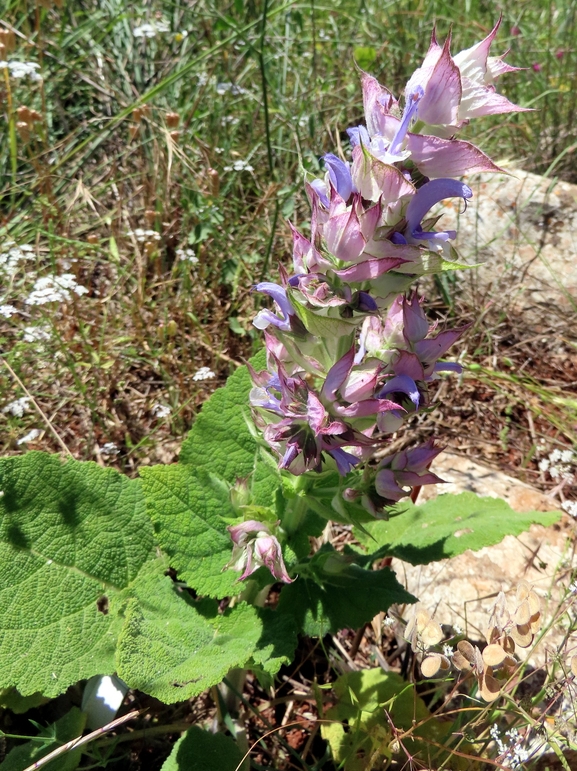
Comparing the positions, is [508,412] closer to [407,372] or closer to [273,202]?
[273,202]

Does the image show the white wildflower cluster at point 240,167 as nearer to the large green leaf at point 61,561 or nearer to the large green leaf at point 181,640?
the large green leaf at point 61,561

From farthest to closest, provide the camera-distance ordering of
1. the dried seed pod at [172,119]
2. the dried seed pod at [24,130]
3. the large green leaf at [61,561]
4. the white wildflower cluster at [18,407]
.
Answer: the dried seed pod at [172,119], the dried seed pod at [24,130], the white wildflower cluster at [18,407], the large green leaf at [61,561]

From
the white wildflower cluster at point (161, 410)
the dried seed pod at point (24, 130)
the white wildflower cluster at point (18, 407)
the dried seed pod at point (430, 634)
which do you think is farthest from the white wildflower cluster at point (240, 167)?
the dried seed pod at point (430, 634)

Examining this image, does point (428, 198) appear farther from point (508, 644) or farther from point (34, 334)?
point (34, 334)

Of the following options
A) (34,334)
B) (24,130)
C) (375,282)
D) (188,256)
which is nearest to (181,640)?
(375,282)

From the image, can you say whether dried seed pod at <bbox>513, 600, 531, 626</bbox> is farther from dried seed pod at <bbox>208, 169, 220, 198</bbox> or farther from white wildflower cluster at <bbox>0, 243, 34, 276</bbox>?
dried seed pod at <bbox>208, 169, 220, 198</bbox>

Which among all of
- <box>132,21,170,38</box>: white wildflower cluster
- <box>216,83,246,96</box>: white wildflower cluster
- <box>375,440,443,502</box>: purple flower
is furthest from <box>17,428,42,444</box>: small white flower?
<box>132,21,170,38</box>: white wildflower cluster

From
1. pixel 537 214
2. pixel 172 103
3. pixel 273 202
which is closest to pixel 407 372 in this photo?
pixel 273 202
